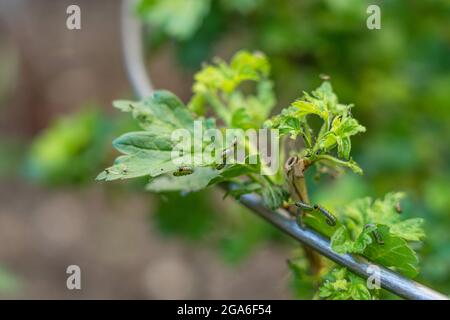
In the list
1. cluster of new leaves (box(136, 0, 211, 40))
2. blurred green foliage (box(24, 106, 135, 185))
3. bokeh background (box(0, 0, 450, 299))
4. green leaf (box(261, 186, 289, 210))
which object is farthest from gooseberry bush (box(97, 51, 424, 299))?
blurred green foliage (box(24, 106, 135, 185))

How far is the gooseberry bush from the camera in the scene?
0.59 metres

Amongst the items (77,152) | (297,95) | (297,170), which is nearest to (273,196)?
(297,170)

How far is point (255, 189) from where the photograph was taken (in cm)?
66

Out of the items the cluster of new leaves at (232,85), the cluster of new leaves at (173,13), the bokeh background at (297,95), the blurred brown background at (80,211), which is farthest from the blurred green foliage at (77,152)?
the cluster of new leaves at (232,85)

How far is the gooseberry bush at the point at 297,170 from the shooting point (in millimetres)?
592

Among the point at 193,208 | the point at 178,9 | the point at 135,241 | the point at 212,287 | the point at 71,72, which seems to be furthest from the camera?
the point at 71,72

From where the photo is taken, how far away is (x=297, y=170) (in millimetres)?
619

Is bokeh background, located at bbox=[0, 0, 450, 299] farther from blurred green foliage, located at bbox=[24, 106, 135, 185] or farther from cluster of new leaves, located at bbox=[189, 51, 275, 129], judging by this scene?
cluster of new leaves, located at bbox=[189, 51, 275, 129]

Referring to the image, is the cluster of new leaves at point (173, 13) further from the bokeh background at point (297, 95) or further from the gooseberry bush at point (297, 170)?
the gooseberry bush at point (297, 170)

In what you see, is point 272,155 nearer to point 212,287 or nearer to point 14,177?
point 212,287

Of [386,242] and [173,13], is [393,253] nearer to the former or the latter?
[386,242]

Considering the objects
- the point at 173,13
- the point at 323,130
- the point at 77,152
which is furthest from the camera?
the point at 77,152

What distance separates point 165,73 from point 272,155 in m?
2.31
